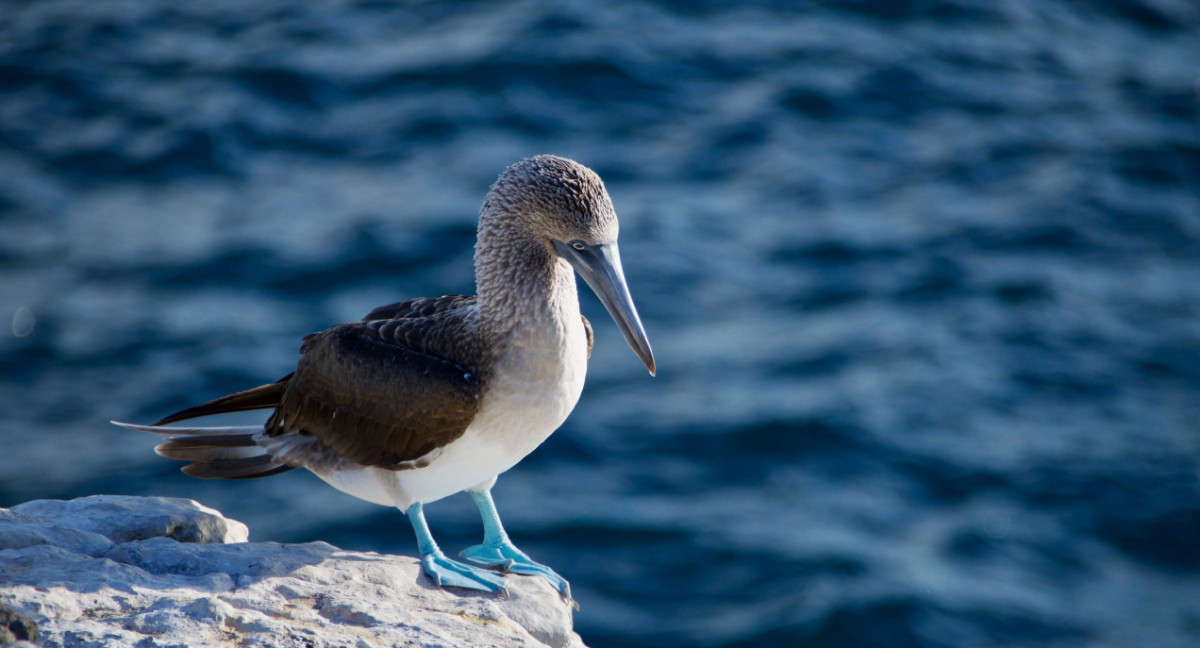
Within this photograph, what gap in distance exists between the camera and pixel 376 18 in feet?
52.7

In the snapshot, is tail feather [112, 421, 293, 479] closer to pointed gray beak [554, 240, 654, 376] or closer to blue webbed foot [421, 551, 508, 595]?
blue webbed foot [421, 551, 508, 595]

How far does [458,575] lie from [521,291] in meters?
1.50

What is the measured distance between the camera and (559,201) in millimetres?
5465

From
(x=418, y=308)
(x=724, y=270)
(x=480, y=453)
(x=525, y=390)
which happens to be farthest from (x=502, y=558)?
(x=724, y=270)

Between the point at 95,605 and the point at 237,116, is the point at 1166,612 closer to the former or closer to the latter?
the point at 95,605

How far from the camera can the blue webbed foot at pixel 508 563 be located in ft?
20.1

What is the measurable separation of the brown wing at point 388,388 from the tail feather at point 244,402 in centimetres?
30

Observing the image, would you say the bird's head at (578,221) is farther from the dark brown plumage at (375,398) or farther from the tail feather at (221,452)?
the tail feather at (221,452)

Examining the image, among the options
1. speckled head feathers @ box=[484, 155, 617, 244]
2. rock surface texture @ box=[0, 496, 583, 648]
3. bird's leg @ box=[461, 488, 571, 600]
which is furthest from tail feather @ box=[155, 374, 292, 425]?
speckled head feathers @ box=[484, 155, 617, 244]

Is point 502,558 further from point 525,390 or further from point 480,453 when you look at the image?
point 525,390

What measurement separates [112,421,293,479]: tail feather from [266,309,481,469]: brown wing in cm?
27

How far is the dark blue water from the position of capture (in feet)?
34.8

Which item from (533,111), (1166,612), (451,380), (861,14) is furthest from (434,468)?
(861,14)

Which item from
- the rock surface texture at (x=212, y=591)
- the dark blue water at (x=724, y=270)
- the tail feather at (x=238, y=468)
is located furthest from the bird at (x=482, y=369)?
the dark blue water at (x=724, y=270)
